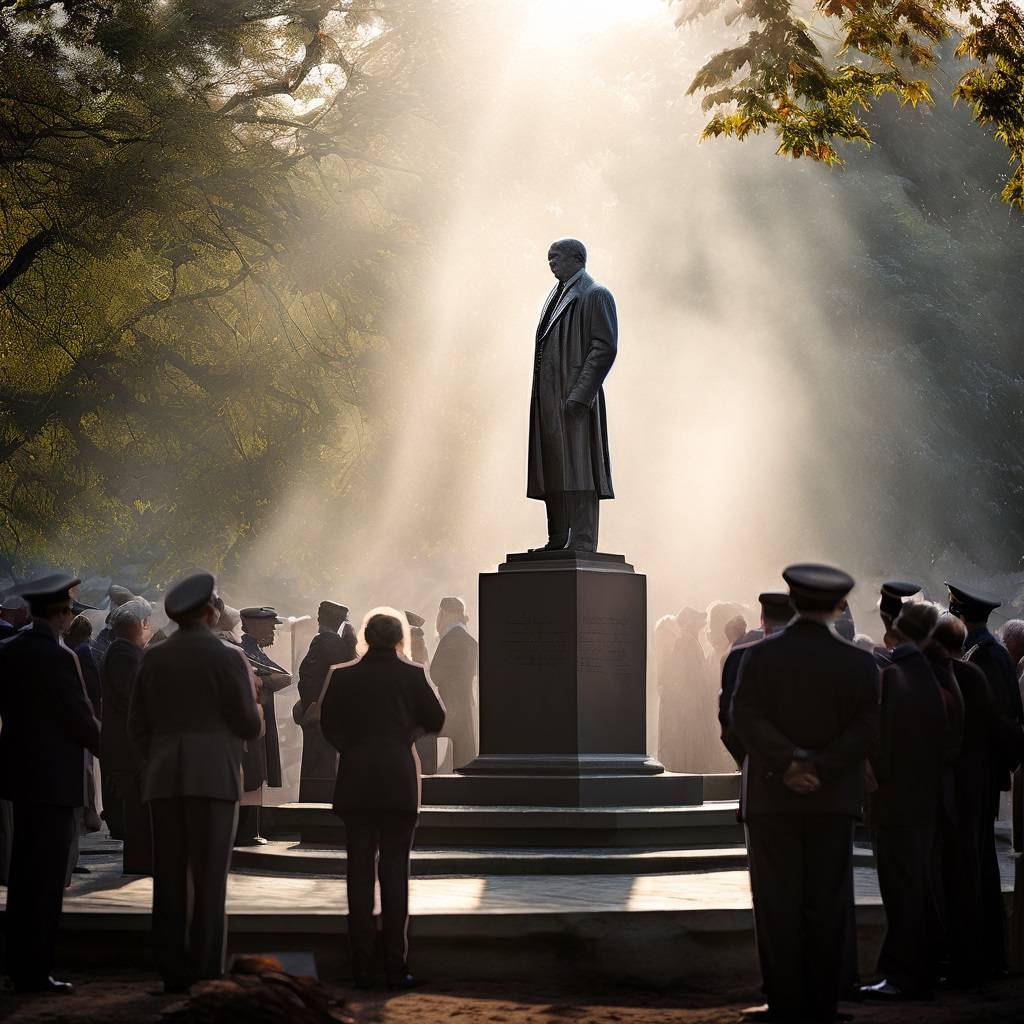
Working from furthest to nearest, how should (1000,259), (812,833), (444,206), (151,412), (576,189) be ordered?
(1000,259)
(576,189)
(444,206)
(151,412)
(812,833)

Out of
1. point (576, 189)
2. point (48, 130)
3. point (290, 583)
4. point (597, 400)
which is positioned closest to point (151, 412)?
point (48, 130)

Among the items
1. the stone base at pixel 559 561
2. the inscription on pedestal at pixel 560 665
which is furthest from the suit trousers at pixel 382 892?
the stone base at pixel 559 561

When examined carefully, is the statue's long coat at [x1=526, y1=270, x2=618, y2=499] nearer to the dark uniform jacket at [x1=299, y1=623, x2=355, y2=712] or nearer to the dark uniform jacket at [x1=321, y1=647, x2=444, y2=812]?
the dark uniform jacket at [x1=299, y1=623, x2=355, y2=712]

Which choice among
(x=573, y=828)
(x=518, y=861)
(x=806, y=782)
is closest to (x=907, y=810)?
(x=806, y=782)

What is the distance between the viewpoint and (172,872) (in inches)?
314

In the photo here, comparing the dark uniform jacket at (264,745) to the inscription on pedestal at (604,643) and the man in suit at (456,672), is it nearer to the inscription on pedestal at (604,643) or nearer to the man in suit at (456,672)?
the inscription on pedestal at (604,643)

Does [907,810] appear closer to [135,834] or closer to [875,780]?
[875,780]

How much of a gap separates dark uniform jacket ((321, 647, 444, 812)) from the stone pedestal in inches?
151

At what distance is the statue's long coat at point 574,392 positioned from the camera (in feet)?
43.1

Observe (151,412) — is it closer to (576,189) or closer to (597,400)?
(576,189)

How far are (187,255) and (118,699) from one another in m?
11.6

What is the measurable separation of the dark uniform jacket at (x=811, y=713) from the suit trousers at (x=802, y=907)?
9 centimetres

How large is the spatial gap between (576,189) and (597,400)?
45.7 feet

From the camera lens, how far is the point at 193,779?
7883 mm
